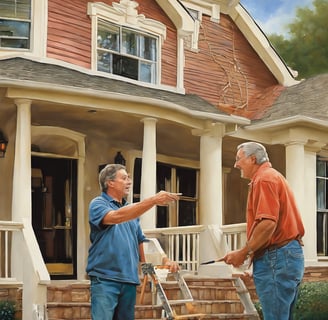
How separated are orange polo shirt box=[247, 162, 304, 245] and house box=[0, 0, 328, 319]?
16.6 feet

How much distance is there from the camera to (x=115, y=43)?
1383 cm

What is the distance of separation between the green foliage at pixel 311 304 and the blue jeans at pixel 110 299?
18.6 feet

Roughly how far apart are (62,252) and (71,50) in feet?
11.7

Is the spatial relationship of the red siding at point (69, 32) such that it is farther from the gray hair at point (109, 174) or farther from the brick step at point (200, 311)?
the gray hair at point (109, 174)

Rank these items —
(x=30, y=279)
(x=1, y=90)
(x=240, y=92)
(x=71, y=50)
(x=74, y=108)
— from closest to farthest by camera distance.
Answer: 1. (x=30, y=279)
2. (x=1, y=90)
3. (x=74, y=108)
4. (x=71, y=50)
5. (x=240, y=92)

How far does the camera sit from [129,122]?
40.9 ft

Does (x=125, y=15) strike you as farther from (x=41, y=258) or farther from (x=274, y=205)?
(x=274, y=205)

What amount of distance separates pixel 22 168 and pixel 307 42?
2385cm

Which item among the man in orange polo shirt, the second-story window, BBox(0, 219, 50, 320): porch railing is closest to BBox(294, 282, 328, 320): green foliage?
BBox(0, 219, 50, 320): porch railing

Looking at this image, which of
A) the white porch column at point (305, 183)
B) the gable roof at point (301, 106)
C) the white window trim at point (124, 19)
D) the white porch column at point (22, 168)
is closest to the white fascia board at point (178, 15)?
the white window trim at point (124, 19)

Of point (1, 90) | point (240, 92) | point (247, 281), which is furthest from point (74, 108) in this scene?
point (240, 92)

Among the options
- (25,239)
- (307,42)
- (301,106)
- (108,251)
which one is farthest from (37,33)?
(307,42)

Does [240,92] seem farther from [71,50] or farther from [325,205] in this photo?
[71,50]

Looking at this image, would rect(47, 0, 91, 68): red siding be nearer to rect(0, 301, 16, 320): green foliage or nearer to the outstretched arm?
rect(0, 301, 16, 320): green foliage
